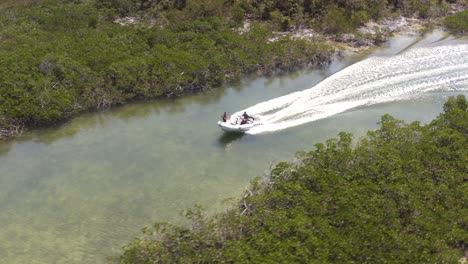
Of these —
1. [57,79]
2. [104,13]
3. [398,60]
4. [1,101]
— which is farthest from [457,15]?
[1,101]

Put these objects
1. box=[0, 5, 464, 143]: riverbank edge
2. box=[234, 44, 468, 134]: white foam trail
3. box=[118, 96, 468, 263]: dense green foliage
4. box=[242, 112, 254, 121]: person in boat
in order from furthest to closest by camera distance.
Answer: box=[0, 5, 464, 143]: riverbank edge, box=[234, 44, 468, 134]: white foam trail, box=[242, 112, 254, 121]: person in boat, box=[118, 96, 468, 263]: dense green foliage

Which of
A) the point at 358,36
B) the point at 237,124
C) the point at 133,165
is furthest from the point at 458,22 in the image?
the point at 133,165

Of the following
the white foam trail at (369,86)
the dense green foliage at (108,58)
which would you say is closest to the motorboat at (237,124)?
the white foam trail at (369,86)

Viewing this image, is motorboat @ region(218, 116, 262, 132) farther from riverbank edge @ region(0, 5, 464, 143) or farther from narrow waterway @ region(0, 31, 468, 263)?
riverbank edge @ region(0, 5, 464, 143)

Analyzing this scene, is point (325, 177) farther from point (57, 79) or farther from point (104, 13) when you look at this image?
point (104, 13)

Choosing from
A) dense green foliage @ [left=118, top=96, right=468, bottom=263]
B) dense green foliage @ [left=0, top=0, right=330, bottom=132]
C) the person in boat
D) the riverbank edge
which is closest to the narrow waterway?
the person in boat

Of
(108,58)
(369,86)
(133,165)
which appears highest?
(108,58)

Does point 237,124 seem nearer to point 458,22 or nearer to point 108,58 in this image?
point 108,58
